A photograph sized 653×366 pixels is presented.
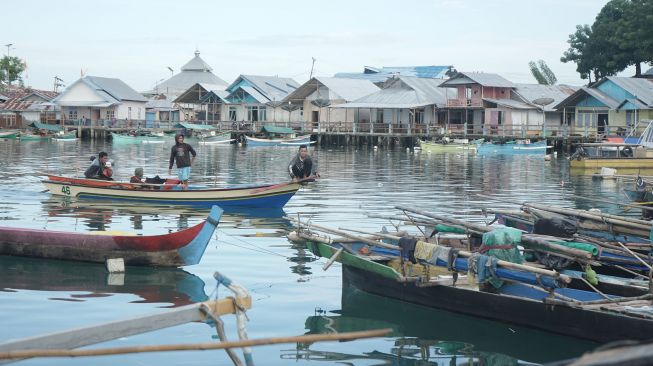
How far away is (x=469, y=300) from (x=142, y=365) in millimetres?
4148

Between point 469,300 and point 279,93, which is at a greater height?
point 279,93

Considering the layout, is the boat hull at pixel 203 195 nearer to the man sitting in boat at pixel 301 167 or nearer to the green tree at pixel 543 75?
the man sitting in boat at pixel 301 167

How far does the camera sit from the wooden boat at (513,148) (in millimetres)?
57375

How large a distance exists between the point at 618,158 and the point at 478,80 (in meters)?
28.3

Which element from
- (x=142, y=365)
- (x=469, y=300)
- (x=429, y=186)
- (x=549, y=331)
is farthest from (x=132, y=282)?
(x=429, y=186)

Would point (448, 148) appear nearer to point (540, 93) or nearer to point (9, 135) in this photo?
point (540, 93)

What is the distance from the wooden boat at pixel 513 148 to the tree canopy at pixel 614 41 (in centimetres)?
1652

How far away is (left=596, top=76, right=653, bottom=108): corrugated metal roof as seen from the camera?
58.2 metres

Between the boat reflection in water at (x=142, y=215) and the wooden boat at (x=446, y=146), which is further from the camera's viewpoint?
the wooden boat at (x=446, y=146)

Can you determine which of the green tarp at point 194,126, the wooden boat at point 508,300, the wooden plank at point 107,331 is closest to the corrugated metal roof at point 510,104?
the green tarp at point 194,126

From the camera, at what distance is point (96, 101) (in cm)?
8238

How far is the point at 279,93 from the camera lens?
Result: 8019cm

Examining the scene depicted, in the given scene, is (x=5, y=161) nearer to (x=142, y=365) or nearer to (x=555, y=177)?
(x=555, y=177)

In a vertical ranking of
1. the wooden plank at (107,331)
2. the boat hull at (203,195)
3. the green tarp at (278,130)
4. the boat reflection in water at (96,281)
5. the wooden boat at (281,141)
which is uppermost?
the green tarp at (278,130)
